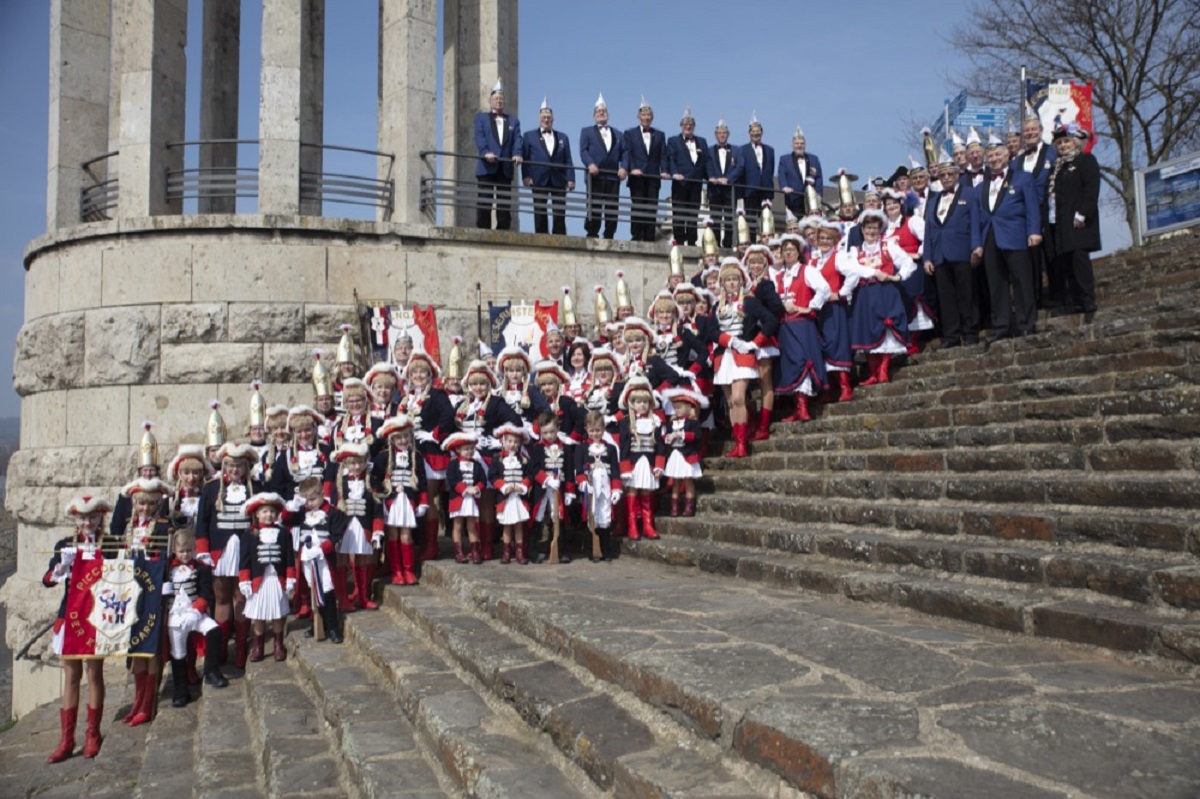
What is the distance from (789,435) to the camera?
905 centimetres

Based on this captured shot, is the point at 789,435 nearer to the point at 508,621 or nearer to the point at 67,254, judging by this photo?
the point at 508,621

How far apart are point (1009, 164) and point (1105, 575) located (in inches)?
245

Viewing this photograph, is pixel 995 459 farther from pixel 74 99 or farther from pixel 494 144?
pixel 74 99

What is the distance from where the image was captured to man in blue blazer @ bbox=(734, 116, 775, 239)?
47.9ft

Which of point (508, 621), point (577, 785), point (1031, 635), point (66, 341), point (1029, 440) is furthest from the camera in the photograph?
point (66, 341)

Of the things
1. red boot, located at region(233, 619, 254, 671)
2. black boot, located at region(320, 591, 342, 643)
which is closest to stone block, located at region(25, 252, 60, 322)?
red boot, located at region(233, 619, 254, 671)

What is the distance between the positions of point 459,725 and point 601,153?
11.0 metres

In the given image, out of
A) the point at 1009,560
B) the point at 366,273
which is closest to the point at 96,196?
the point at 366,273

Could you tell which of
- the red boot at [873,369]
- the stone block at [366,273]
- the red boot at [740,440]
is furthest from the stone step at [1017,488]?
the stone block at [366,273]

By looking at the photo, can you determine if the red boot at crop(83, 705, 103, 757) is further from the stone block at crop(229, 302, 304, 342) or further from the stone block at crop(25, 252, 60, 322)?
the stone block at crop(25, 252, 60, 322)

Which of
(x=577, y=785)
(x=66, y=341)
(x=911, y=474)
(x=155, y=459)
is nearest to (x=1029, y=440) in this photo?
(x=911, y=474)

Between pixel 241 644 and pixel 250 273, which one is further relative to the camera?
pixel 250 273

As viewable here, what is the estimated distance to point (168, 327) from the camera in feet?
37.0

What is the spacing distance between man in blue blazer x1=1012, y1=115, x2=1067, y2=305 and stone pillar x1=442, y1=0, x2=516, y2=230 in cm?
785
